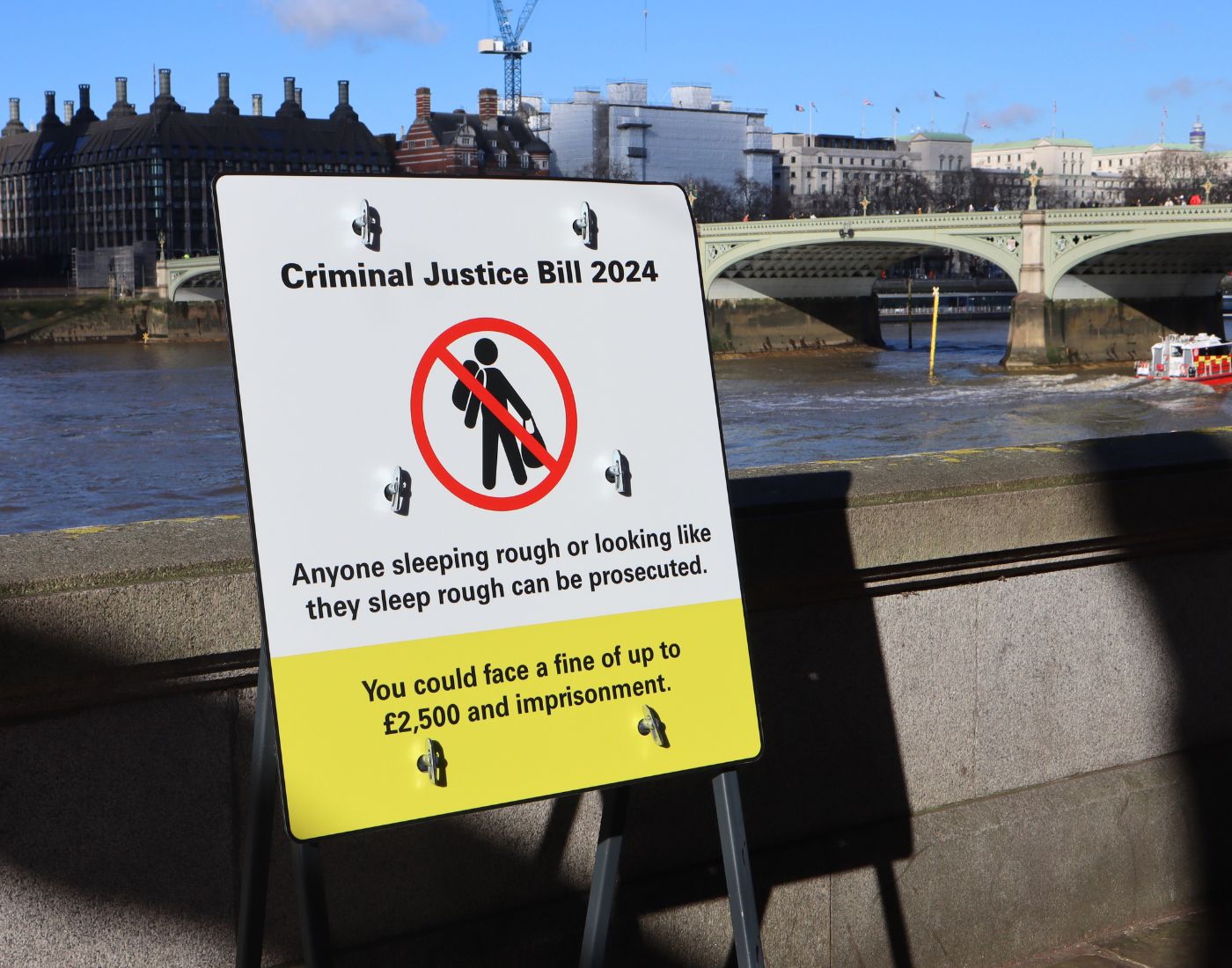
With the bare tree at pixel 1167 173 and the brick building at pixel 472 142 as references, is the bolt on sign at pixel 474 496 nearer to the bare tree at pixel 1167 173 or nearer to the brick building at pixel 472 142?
the brick building at pixel 472 142

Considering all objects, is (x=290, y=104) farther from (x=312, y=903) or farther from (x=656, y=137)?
(x=312, y=903)

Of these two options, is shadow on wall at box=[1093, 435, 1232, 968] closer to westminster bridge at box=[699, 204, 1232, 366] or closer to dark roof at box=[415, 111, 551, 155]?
westminster bridge at box=[699, 204, 1232, 366]

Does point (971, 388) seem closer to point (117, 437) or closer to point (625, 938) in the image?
point (117, 437)

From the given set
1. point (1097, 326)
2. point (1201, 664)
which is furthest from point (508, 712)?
point (1097, 326)

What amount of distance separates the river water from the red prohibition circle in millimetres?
15459

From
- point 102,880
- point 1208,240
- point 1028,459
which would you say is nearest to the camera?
point 102,880

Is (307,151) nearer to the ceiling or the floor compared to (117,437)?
nearer to the ceiling

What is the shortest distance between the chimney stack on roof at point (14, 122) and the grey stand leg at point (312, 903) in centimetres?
11912

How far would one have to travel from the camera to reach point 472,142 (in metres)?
89.5

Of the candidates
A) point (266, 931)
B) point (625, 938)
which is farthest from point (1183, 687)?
point (266, 931)

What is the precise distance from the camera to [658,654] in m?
1.72

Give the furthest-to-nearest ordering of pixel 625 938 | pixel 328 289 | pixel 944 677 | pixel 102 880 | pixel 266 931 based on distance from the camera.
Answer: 1. pixel 944 677
2. pixel 625 938
3. pixel 266 931
4. pixel 102 880
5. pixel 328 289

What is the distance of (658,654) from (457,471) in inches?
11.8

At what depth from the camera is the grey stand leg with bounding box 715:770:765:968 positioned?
1.70 m
